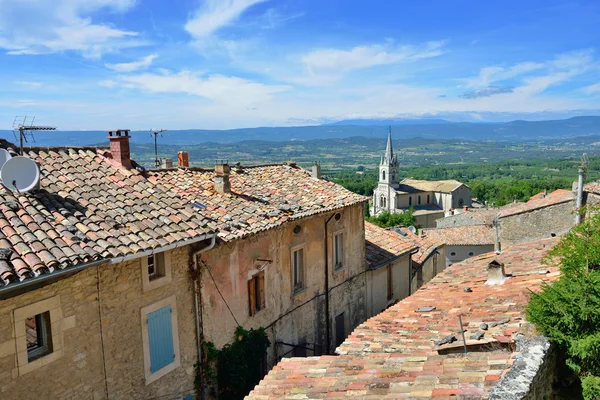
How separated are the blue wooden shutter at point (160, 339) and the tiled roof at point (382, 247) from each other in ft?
34.0

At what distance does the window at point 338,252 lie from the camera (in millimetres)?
16672

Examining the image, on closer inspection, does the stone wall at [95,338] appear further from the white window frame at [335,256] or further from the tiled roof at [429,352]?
the white window frame at [335,256]

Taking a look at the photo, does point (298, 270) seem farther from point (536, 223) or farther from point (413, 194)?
point (413, 194)

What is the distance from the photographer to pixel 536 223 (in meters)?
26.1

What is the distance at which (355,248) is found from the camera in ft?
58.4

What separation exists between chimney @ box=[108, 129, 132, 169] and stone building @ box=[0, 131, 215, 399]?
1.27ft

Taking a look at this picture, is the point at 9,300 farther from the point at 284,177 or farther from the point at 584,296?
the point at 284,177

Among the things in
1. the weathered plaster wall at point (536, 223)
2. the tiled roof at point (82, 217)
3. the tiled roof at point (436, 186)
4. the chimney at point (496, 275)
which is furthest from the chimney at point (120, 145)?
the tiled roof at point (436, 186)

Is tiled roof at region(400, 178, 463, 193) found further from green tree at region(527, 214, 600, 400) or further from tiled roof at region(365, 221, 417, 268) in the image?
green tree at region(527, 214, 600, 400)

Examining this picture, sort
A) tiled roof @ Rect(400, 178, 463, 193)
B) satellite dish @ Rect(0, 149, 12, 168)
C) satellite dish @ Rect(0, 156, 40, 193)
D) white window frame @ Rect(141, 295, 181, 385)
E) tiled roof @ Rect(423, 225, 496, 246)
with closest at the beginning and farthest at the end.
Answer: satellite dish @ Rect(0, 156, 40, 193) < satellite dish @ Rect(0, 149, 12, 168) < white window frame @ Rect(141, 295, 181, 385) < tiled roof @ Rect(423, 225, 496, 246) < tiled roof @ Rect(400, 178, 463, 193)

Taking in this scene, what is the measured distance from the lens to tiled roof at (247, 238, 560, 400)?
577 centimetres

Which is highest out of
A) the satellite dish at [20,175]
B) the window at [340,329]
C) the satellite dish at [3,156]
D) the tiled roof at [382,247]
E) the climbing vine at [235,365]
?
the satellite dish at [3,156]

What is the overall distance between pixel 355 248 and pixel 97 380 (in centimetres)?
1112

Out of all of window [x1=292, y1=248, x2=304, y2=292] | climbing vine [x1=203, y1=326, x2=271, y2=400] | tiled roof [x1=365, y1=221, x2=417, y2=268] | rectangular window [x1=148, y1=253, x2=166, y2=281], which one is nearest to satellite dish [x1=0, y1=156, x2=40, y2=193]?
rectangular window [x1=148, y1=253, x2=166, y2=281]
